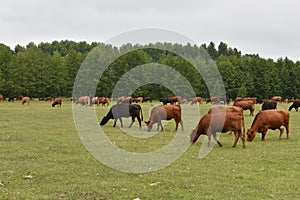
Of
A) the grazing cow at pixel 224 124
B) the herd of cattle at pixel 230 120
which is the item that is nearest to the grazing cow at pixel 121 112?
the herd of cattle at pixel 230 120

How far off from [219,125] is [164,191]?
793cm

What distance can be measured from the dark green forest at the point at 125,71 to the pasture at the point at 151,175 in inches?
2245

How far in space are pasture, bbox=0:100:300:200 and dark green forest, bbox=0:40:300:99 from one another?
57026mm

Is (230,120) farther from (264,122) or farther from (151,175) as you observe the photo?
(151,175)

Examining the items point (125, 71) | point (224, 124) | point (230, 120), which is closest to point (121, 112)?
point (224, 124)

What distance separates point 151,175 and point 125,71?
73.5 metres

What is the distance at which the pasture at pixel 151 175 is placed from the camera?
9273 mm

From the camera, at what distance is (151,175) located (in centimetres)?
1123

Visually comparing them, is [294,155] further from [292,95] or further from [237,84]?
[292,95]

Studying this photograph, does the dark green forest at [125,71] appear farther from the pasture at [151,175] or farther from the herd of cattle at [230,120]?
the pasture at [151,175]

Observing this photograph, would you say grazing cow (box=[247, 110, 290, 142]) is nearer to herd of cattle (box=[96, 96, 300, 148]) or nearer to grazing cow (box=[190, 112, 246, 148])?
herd of cattle (box=[96, 96, 300, 148])

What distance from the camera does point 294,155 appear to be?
48.5 feet

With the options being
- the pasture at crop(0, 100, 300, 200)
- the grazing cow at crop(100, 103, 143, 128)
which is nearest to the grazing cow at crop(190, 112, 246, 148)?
the pasture at crop(0, 100, 300, 200)

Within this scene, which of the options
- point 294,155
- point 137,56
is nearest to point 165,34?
point 294,155
